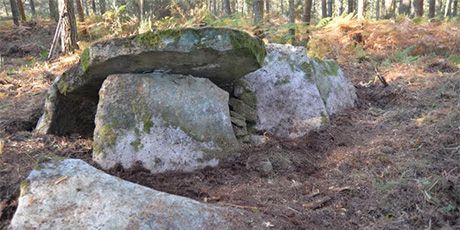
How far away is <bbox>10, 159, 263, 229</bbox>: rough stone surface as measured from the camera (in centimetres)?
275

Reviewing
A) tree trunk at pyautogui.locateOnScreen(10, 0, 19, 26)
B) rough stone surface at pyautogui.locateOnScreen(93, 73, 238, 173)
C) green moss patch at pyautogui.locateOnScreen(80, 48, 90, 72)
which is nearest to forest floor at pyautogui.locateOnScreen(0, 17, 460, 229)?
rough stone surface at pyautogui.locateOnScreen(93, 73, 238, 173)

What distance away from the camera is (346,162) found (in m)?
4.09

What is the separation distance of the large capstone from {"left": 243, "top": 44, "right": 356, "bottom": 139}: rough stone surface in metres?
0.47

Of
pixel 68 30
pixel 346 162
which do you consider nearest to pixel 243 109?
pixel 346 162

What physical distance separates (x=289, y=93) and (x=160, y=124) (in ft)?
6.05

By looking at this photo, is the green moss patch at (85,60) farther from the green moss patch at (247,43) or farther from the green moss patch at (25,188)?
the green moss patch at (25,188)

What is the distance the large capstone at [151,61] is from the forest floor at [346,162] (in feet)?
1.26

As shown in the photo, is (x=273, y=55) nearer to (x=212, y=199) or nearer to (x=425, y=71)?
(x=212, y=199)

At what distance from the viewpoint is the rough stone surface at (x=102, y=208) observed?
2.75 metres

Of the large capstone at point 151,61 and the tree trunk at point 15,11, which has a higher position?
the tree trunk at point 15,11

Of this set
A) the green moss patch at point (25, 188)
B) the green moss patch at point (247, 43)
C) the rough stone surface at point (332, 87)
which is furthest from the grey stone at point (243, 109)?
the green moss patch at point (25, 188)

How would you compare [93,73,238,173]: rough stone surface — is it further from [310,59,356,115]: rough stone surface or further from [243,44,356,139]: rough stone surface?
[310,59,356,115]: rough stone surface

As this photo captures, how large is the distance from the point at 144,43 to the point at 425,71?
5.14 m

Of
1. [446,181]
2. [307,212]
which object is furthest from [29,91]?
[446,181]
